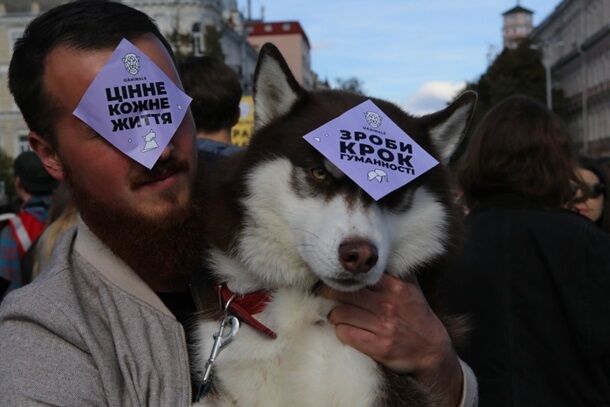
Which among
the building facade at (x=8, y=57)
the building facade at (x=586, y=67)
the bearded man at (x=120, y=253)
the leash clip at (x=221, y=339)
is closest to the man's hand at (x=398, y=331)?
the bearded man at (x=120, y=253)

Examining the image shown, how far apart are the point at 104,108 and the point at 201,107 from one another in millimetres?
2345

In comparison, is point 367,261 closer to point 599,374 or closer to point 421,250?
point 421,250

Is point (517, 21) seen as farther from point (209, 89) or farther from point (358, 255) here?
point (358, 255)

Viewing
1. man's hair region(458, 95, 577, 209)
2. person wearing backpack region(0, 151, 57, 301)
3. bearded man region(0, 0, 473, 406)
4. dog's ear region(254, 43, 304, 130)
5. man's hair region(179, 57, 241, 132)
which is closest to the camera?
bearded man region(0, 0, 473, 406)

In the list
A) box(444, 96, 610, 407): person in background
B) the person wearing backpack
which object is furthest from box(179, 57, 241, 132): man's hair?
box(444, 96, 610, 407): person in background

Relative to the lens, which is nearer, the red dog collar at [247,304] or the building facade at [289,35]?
the red dog collar at [247,304]

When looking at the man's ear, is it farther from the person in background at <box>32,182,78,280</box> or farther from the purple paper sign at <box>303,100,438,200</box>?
the person in background at <box>32,182,78,280</box>

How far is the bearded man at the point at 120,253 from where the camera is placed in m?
2.28

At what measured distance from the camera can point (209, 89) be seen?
15.9ft

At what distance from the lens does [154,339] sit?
2.38m

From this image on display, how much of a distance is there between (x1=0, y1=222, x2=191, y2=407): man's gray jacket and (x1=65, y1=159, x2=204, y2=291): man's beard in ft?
0.21

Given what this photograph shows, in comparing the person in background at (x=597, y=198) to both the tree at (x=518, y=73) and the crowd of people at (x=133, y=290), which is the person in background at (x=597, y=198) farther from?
the tree at (x=518, y=73)

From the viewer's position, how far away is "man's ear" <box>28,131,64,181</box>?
2.72m

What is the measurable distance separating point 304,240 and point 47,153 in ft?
3.28
